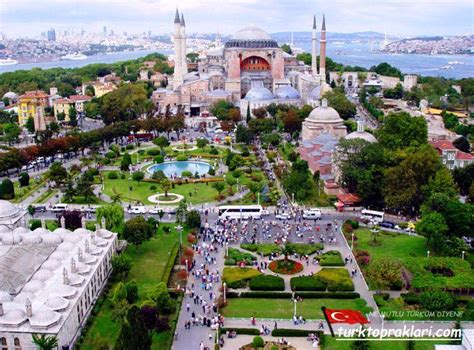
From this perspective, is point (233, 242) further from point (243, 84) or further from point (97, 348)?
point (243, 84)

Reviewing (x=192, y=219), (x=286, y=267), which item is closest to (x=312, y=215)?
(x=192, y=219)

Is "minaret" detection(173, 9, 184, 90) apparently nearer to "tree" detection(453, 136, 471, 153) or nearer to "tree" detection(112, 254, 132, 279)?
"tree" detection(453, 136, 471, 153)

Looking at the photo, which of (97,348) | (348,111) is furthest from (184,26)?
(97,348)

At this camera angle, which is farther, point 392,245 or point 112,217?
point 392,245

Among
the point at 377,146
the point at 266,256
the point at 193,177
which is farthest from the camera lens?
the point at 193,177

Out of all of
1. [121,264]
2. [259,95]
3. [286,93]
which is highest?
[286,93]

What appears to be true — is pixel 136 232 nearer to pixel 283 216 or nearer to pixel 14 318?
pixel 14 318

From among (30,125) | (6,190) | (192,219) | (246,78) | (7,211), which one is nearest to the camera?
(7,211)
